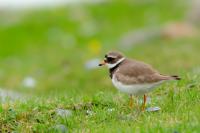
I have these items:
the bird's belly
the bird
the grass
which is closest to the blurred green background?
the grass

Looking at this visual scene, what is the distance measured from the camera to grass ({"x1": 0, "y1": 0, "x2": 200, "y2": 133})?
10.3 metres

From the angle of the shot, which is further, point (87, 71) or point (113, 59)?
point (87, 71)

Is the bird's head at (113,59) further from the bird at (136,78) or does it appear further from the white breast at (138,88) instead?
the white breast at (138,88)

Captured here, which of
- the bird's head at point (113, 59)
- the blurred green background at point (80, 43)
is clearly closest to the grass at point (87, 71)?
the blurred green background at point (80, 43)

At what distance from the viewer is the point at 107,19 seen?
3619cm

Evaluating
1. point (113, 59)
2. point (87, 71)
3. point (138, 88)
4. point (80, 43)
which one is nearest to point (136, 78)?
point (138, 88)

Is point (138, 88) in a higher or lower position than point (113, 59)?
lower

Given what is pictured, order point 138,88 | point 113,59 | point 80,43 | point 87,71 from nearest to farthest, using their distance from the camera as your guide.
→ 1. point 138,88
2. point 113,59
3. point 87,71
4. point 80,43

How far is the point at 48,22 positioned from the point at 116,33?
4011 mm

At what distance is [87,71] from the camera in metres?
21.6

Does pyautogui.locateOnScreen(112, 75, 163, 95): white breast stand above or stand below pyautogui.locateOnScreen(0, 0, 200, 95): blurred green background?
below

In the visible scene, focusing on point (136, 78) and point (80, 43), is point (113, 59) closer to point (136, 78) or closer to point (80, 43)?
Result: point (136, 78)

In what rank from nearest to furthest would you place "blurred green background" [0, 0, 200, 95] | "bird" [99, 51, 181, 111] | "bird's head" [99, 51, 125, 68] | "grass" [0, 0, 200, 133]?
"grass" [0, 0, 200, 133], "bird" [99, 51, 181, 111], "bird's head" [99, 51, 125, 68], "blurred green background" [0, 0, 200, 95]

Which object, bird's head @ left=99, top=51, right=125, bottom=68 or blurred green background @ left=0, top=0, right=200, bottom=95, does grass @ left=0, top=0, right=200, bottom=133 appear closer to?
blurred green background @ left=0, top=0, right=200, bottom=95
